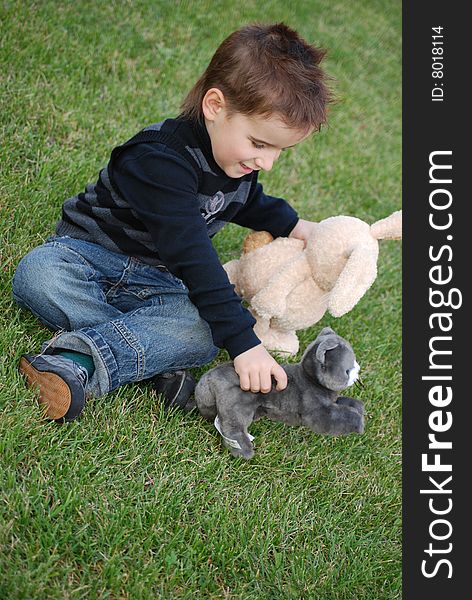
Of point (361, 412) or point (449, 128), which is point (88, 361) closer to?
point (361, 412)

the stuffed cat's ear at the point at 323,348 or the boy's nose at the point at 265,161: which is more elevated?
the boy's nose at the point at 265,161

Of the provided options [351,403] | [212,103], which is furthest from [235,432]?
[212,103]

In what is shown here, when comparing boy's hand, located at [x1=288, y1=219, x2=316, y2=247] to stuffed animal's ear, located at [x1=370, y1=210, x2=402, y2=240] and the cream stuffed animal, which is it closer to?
the cream stuffed animal

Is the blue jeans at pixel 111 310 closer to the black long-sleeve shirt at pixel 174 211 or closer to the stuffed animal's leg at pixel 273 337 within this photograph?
the black long-sleeve shirt at pixel 174 211

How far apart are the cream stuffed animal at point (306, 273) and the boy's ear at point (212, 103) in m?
0.56

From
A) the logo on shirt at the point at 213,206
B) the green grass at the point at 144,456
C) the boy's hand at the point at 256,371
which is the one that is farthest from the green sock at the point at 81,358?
the logo on shirt at the point at 213,206

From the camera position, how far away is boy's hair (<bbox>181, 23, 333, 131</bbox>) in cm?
224

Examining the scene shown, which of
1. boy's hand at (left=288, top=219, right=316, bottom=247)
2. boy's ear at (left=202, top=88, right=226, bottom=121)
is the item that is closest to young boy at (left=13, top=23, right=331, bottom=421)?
boy's ear at (left=202, top=88, right=226, bottom=121)

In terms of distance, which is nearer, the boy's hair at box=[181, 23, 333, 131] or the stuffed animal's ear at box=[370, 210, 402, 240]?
the boy's hair at box=[181, 23, 333, 131]

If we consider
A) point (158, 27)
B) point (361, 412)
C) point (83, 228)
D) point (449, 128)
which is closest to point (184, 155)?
point (83, 228)

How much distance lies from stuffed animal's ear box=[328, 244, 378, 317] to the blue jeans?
0.42 m

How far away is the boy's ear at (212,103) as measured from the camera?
232 centimetres

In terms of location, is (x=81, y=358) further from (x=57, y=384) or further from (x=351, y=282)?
(x=351, y=282)

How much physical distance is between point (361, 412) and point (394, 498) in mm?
283
